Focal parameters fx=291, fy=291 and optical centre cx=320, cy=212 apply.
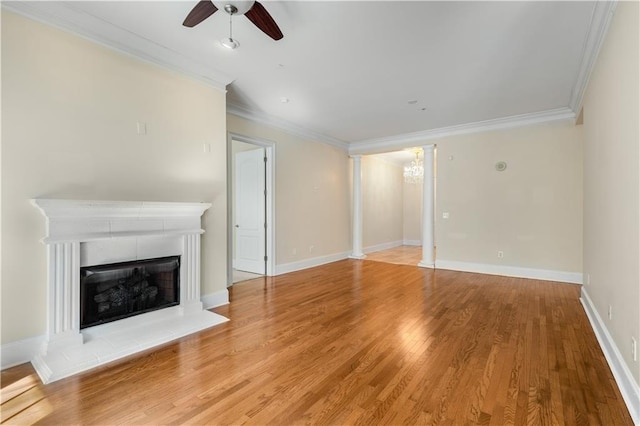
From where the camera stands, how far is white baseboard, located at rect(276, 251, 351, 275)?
5.74 m

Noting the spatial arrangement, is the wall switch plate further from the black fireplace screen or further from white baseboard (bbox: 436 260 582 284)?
white baseboard (bbox: 436 260 582 284)

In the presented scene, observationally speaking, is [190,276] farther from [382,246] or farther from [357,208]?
[382,246]

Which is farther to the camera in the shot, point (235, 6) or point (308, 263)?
point (308, 263)

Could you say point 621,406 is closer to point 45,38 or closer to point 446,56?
point 446,56

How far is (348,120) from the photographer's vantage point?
18.4 ft

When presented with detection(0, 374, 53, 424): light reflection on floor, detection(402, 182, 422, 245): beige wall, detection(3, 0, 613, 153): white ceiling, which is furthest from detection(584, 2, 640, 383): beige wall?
detection(402, 182, 422, 245): beige wall

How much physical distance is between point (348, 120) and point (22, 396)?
17.6 feet

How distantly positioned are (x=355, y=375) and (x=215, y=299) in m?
2.28

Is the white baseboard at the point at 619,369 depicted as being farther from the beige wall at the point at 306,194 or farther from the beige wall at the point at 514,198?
the beige wall at the point at 306,194

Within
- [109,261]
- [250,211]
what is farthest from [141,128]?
[250,211]

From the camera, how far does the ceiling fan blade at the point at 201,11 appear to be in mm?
2082

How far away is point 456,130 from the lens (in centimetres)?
597

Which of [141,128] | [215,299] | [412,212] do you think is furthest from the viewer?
[412,212]

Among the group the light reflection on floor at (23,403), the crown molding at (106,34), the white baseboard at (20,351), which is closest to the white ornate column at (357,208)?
the crown molding at (106,34)
